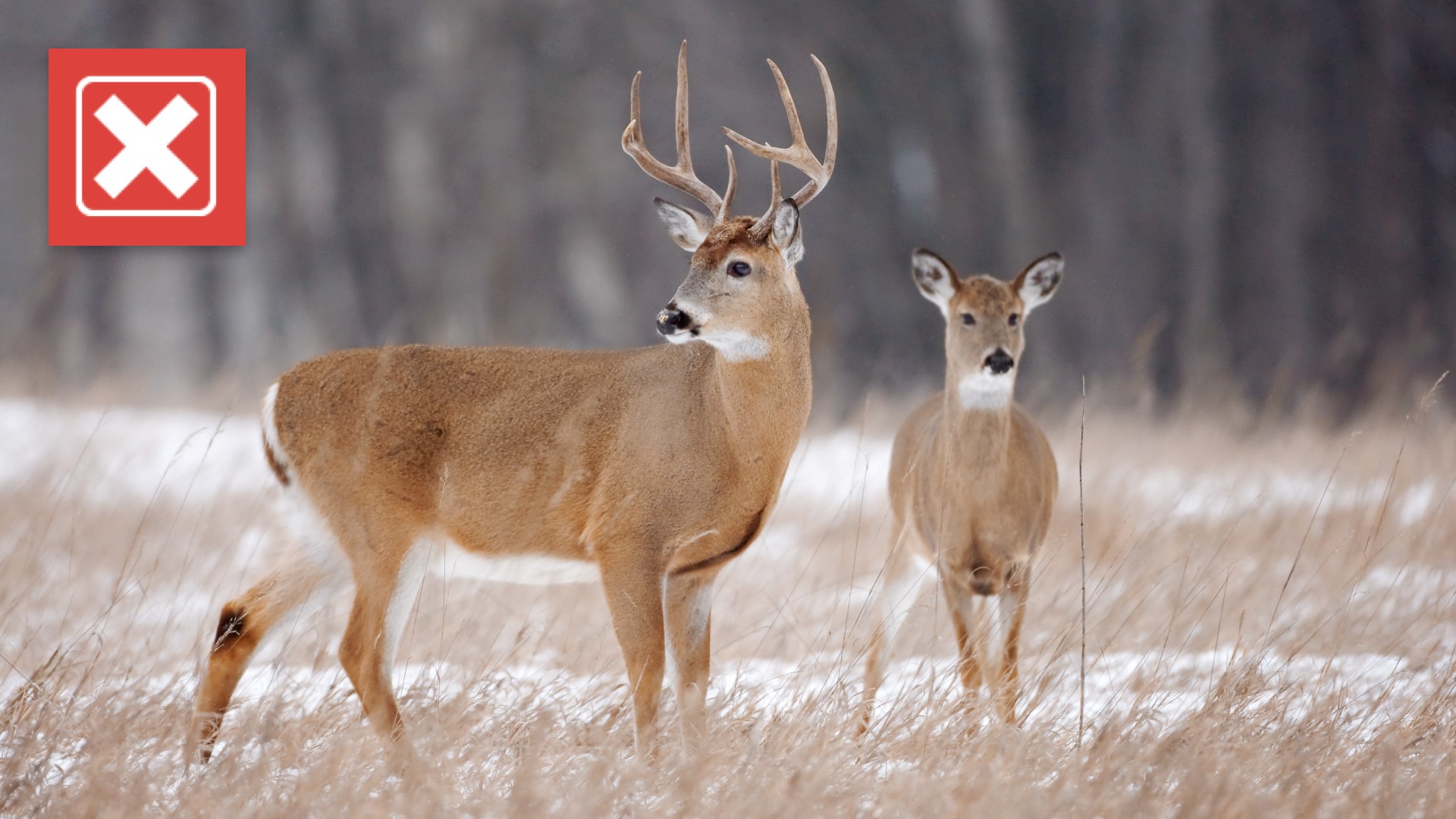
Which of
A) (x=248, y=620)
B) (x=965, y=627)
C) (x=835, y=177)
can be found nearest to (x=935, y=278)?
(x=965, y=627)

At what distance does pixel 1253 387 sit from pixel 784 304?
12751 mm

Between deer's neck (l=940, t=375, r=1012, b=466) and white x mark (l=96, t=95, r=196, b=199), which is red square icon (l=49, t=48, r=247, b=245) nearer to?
white x mark (l=96, t=95, r=196, b=199)

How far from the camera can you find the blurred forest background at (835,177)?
16078mm

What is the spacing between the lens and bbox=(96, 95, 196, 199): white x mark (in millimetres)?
9000

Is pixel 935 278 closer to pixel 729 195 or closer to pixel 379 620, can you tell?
pixel 729 195

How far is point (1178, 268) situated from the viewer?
16.4m

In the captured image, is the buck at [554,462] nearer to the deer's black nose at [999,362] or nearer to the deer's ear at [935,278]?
the deer's black nose at [999,362]

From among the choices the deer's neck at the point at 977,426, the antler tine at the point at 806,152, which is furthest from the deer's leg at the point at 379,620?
the deer's neck at the point at 977,426

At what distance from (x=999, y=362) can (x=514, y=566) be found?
1.84 meters

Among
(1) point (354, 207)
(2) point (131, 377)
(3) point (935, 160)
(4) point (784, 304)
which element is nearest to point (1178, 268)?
(3) point (935, 160)

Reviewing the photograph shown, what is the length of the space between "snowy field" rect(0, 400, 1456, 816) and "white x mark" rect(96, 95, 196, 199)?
131 inches

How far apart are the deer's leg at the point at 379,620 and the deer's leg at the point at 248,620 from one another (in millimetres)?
196

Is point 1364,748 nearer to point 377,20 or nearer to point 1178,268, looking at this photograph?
point 1178,268

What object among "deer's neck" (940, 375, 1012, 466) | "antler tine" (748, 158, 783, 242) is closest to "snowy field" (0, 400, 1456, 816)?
"deer's neck" (940, 375, 1012, 466)
